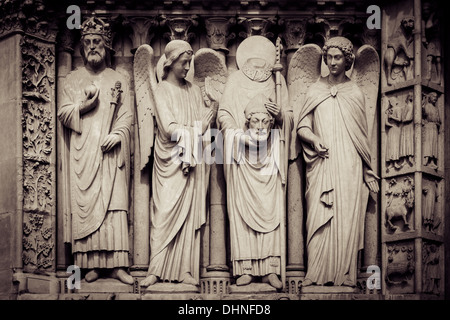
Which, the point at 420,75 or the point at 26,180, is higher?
the point at 420,75

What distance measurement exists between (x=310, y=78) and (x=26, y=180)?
4.32 metres

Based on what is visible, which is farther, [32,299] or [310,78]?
[310,78]

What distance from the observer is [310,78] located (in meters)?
23.0

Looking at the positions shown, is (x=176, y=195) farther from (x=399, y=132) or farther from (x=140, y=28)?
(x=399, y=132)

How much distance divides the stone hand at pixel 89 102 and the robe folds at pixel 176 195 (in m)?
0.88

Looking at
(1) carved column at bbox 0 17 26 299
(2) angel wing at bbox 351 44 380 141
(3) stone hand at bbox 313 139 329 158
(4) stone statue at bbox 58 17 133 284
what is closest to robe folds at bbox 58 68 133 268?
(4) stone statue at bbox 58 17 133 284

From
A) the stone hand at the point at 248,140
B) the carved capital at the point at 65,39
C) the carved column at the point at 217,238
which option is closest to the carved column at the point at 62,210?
the carved capital at the point at 65,39

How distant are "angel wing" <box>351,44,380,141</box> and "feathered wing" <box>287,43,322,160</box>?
56 centimetres

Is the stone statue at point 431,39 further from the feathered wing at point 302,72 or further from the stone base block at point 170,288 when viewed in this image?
the stone base block at point 170,288

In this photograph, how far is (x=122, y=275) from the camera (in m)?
22.2

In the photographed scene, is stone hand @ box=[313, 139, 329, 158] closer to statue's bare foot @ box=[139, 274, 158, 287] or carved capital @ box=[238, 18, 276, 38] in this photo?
carved capital @ box=[238, 18, 276, 38]
